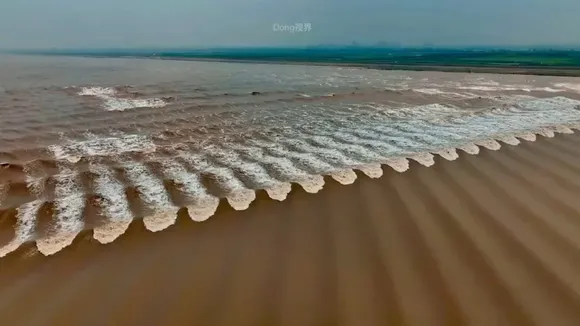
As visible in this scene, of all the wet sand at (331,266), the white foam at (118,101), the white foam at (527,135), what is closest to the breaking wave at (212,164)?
the white foam at (527,135)

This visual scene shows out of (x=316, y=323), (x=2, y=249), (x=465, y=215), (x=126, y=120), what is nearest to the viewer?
(x=316, y=323)

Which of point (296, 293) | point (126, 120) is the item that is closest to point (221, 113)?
point (126, 120)

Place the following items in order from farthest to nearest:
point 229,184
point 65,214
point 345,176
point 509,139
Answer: point 509,139 → point 345,176 → point 229,184 → point 65,214

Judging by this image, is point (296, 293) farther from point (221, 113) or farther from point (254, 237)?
point (221, 113)

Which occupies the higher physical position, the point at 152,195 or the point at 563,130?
the point at 152,195

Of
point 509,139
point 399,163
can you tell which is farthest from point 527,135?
point 399,163

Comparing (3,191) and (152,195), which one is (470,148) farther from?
(3,191)

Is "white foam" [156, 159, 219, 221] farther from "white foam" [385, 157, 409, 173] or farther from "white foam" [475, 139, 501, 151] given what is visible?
"white foam" [475, 139, 501, 151]
